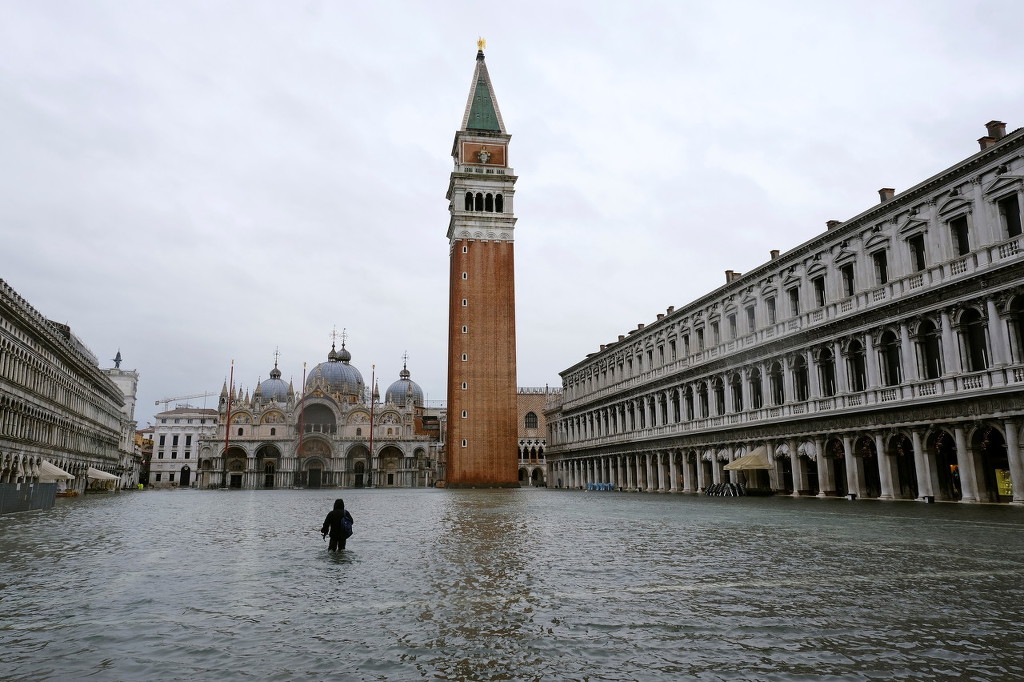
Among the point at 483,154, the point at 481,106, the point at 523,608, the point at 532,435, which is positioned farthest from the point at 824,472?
the point at 532,435

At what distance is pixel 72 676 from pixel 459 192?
6878 cm

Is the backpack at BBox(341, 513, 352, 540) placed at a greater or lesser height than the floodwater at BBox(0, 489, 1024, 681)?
greater

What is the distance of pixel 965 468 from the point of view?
26.1 m

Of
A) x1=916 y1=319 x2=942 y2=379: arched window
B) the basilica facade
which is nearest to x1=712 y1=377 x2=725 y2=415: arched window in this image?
x1=916 y1=319 x2=942 y2=379: arched window

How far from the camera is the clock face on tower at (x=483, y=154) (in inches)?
2908

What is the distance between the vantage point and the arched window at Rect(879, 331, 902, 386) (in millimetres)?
30016

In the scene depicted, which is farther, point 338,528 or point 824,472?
point 824,472

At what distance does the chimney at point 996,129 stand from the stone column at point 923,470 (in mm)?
11309

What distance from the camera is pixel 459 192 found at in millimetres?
72250

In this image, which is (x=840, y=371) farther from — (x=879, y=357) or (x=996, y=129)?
(x=996, y=129)

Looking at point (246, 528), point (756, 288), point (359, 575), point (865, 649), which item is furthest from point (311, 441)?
point (865, 649)

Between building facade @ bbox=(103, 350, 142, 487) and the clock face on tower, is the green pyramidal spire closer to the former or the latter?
the clock face on tower

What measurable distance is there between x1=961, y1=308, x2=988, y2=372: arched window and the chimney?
674cm

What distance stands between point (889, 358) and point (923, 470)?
4.82 meters
